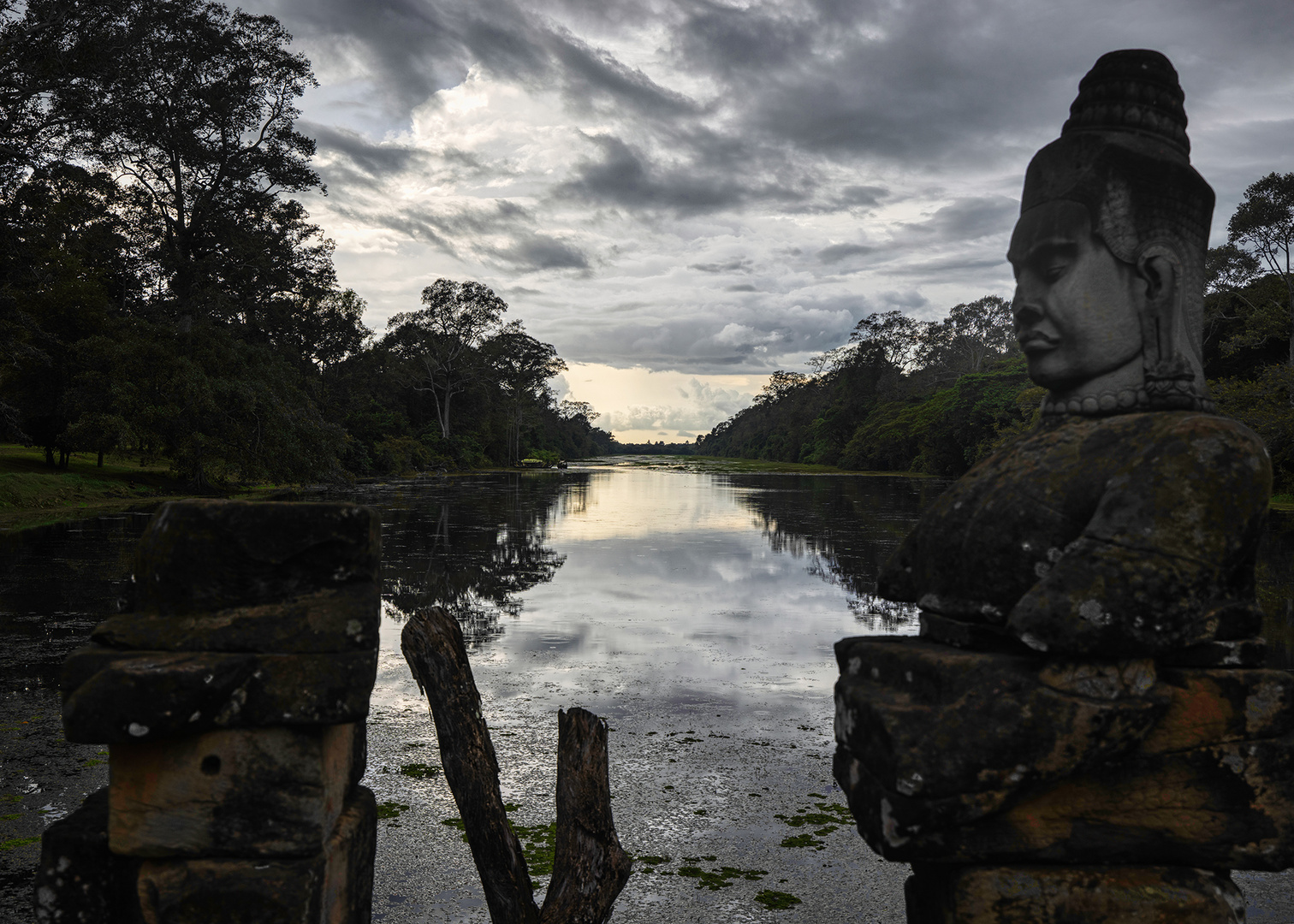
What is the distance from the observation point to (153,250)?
28922 mm

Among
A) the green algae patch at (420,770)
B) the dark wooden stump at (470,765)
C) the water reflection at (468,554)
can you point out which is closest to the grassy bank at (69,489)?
the water reflection at (468,554)

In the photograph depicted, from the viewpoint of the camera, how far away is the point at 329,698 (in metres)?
1.85

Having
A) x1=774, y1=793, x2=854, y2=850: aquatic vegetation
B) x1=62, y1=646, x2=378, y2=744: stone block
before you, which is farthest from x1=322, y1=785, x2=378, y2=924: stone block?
x1=774, y1=793, x2=854, y2=850: aquatic vegetation

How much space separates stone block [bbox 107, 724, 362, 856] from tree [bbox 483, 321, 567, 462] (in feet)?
214

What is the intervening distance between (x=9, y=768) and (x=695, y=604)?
7.53 meters

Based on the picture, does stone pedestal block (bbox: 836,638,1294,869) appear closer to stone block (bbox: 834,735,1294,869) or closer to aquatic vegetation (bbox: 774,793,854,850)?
stone block (bbox: 834,735,1294,869)

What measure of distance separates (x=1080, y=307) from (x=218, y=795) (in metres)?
2.48

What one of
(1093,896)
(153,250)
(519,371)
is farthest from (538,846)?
(519,371)

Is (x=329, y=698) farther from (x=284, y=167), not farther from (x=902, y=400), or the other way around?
(x=902, y=400)

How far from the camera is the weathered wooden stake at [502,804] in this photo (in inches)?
117

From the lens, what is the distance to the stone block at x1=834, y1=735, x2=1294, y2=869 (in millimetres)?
1830

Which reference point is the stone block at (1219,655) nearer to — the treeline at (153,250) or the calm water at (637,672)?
the calm water at (637,672)

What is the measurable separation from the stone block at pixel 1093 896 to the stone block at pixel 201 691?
1462 millimetres

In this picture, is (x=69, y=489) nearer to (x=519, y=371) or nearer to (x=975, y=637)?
(x=975, y=637)
